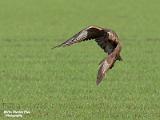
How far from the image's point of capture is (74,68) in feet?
49.9

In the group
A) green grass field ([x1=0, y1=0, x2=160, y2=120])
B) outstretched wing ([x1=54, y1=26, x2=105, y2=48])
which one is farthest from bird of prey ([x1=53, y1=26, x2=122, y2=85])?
green grass field ([x1=0, y1=0, x2=160, y2=120])

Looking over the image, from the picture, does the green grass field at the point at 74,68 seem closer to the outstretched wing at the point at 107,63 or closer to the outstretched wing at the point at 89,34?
the outstretched wing at the point at 89,34

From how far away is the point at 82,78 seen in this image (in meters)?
14.0

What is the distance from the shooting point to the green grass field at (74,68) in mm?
10789

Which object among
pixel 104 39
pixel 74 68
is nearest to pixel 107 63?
pixel 104 39

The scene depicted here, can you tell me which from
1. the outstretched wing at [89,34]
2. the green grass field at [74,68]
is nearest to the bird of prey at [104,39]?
the outstretched wing at [89,34]

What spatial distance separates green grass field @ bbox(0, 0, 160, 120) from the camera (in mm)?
10789

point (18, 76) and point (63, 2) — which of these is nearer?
point (18, 76)

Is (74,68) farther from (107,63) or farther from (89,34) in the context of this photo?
(107,63)

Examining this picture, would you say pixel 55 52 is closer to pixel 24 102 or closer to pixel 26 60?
pixel 26 60

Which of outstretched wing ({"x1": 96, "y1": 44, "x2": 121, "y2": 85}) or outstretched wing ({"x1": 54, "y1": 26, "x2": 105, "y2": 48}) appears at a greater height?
outstretched wing ({"x1": 54, "y1": 26, "x2": 105, "y2": 48})

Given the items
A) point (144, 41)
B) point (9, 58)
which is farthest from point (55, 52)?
point (144, 41)

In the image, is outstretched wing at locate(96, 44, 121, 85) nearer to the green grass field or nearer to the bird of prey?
the bird of prey

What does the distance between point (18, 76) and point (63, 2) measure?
17.7m
